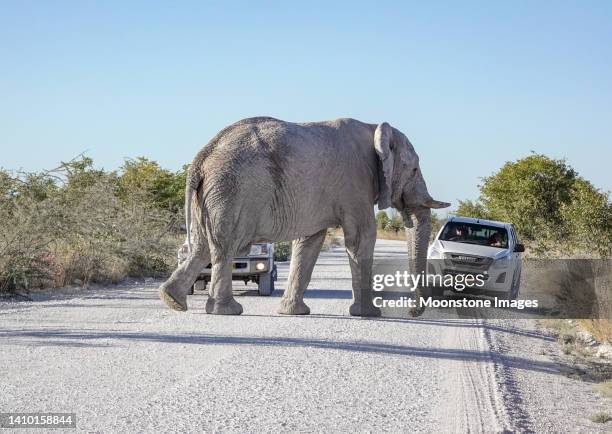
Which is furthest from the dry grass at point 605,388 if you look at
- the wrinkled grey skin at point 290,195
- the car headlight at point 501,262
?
the car headlight at point 501,262

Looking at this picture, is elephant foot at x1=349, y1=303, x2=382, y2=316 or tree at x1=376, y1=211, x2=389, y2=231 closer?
elephant foot at x1=349, y1=303, x2=382, y2=316

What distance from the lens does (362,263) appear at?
15883 millimetres

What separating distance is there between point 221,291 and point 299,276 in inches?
61.3

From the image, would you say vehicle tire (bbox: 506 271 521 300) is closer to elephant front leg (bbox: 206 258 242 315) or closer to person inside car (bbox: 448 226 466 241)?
person inside car (bbox: 448 226 466 241)

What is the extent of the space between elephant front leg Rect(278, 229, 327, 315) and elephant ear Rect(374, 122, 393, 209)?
3.89 ft

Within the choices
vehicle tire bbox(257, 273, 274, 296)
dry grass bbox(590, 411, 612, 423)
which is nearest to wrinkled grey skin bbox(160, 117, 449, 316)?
vehicle tire bbox(257, 273, 274, 296)

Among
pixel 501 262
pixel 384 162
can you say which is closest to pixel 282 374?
pixel 384 162

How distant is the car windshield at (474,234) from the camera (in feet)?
68.8

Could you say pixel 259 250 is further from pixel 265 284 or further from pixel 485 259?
pixel 485 259

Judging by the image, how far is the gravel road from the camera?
7.93 m

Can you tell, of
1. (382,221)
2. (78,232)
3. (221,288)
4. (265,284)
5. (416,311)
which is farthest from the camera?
(382,221)

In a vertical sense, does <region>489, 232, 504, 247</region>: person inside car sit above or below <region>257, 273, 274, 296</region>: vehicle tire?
above

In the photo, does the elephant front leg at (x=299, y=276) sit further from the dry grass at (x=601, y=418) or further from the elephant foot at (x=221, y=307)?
the dry grass at (x=601, y=418)

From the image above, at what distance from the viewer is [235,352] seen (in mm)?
11359
